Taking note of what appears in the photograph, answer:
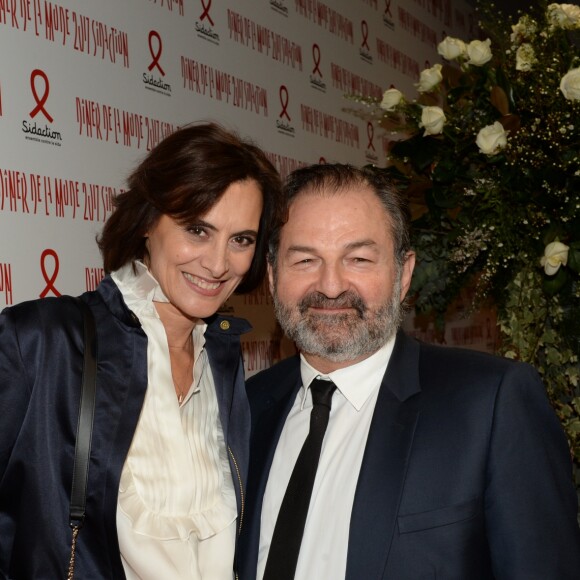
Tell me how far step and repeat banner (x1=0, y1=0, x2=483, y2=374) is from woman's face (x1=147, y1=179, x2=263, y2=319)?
625 mm

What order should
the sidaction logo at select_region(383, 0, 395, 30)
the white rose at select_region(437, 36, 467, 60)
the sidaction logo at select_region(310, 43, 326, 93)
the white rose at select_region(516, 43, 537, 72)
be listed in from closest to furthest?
the white rose at select_region(516, 43, 537, 72)
the white rose at select_region(437, 36, 467, 60)
the sidaction logo at select_region(310, 43, 326, 93)
the sidaction logo at select_region(383, 0, 395, 30)

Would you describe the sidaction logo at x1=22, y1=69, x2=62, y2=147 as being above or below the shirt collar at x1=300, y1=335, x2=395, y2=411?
above

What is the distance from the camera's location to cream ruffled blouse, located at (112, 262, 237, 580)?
6.90 feet

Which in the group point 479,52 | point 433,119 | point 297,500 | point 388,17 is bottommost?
point 297,500

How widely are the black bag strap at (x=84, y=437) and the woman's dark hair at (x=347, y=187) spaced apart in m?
0.68

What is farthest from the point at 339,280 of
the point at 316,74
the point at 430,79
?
the point at 316,74

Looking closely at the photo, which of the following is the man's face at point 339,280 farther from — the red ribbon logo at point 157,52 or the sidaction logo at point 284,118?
the sidaction logo at point 284,118

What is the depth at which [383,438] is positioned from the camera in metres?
2.12

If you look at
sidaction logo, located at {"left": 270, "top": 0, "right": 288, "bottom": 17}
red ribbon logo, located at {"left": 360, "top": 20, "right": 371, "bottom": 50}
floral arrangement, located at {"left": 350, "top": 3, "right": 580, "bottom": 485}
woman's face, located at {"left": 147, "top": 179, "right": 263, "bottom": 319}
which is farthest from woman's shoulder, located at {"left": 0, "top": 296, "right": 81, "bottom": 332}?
red ribbon logo, located at {"left": 360, "top": 20, "right": 371, "bottom": 50}

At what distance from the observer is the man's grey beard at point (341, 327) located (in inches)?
90.0

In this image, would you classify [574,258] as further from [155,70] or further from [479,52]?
[155,70]

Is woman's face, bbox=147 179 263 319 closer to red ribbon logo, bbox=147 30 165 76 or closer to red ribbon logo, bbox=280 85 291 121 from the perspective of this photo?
red ribbon logo, bbox=147 30 165 76

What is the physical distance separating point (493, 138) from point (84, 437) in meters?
1.76

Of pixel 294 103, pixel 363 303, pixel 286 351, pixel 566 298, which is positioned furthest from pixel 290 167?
pixel 363 303
